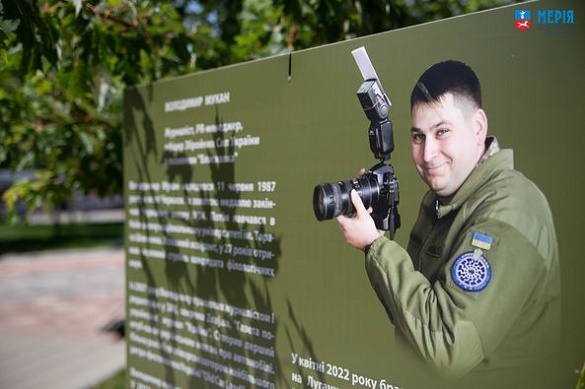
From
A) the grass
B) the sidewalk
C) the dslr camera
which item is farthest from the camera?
the grass

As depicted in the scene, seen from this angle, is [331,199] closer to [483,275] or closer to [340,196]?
[340,196]

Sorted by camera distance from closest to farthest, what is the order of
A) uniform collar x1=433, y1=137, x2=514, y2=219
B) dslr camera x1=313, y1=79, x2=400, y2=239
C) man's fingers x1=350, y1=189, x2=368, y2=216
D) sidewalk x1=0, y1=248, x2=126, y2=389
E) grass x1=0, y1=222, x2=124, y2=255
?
uniform collar x1=433, y1=137, x2=514, y2=219, dslr camera x1=313, y1=79, x2=400, y2=239, man's fingers x1=350, y1=189, x2=368, y2=216, sidewalk x1=0, y1=248, x2=126, y2=389, grass x1=0, y1=222, x2=124, y2=255

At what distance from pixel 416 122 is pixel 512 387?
0.89m

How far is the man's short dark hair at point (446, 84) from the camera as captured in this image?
88.2 inches

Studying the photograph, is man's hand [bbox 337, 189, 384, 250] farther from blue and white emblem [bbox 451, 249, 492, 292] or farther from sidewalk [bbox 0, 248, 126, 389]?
sidewalk [bbox 0, 248, 126, 389]

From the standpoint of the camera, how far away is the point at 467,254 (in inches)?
87.4

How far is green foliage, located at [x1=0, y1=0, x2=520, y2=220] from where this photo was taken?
3.69 m

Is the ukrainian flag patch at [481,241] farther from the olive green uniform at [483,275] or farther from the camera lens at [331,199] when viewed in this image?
the camera lens at [331,199]

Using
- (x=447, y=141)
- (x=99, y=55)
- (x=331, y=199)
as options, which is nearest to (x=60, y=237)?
(x=99, y=55)

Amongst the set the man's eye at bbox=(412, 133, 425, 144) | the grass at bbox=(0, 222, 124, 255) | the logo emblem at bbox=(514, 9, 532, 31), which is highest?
the logo emblem at bbox=(514, 9, 532, 31)

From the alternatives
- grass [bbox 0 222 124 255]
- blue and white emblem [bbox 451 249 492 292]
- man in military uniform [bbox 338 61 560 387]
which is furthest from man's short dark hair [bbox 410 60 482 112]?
grass [bbox 0 222 124 255]

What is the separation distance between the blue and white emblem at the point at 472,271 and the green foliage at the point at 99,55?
6.61ft

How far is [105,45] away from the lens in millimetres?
3916

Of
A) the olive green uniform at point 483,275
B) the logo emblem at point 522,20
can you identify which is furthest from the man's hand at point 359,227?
the logo emblem at point 522,20
